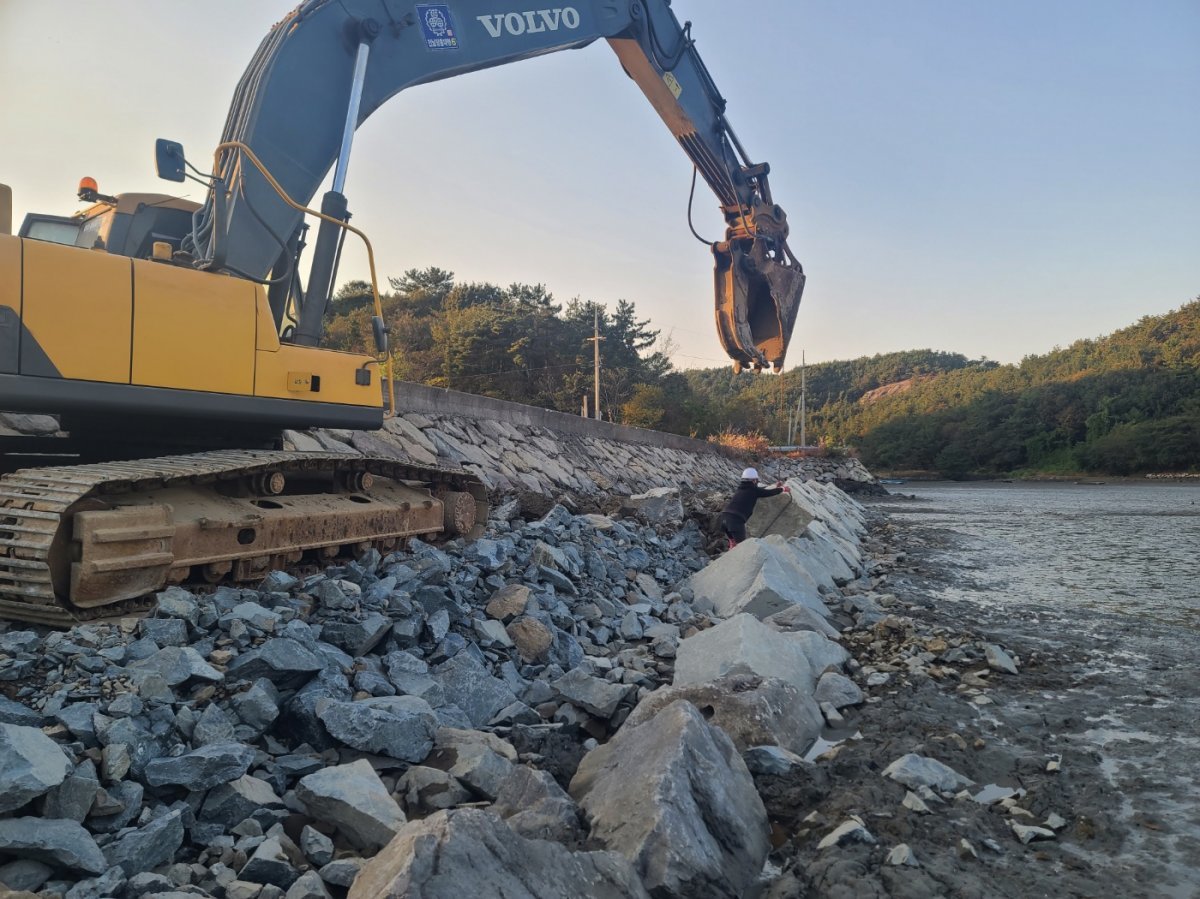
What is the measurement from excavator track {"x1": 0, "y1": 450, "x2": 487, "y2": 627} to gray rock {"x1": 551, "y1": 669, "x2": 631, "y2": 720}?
6.34ft

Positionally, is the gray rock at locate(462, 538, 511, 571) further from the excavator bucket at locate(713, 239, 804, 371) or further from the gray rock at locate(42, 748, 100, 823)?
the excavator bucket at locate(713, 239, 804, 371)

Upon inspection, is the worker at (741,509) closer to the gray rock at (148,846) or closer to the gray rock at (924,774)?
the gray rock at (924,774)

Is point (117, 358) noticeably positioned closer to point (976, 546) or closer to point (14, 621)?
point (14, 621)

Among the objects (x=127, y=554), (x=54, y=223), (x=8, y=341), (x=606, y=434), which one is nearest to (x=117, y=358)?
(x=8, y=341)

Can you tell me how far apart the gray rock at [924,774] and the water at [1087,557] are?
484 cm

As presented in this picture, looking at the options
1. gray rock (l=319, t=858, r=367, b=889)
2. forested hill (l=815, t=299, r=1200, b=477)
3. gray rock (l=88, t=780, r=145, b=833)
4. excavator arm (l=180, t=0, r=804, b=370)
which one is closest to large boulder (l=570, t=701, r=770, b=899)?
gray rock (l=319, t=858, r=367, b=889)

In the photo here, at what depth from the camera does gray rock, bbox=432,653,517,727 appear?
144 inches

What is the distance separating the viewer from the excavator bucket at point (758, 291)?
1036cm

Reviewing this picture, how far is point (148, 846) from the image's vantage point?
7.55 feet

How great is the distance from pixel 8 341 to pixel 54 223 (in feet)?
6.79

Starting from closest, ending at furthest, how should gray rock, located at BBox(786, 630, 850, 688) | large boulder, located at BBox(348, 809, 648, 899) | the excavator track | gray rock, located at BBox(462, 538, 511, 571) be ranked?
large boulder, located at BBox(348, 809, 648, 899) < the excavator track < gray rock, located at BBox(786, 630, 850, 688) < gray rock, located at BBox(462, 538, 511, 571)

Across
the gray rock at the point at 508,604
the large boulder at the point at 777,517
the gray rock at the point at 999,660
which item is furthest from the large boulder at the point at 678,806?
the large boulder at the point at 777,517

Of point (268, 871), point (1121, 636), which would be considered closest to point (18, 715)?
point (268, 871)

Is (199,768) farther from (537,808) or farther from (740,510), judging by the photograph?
(740,510)
